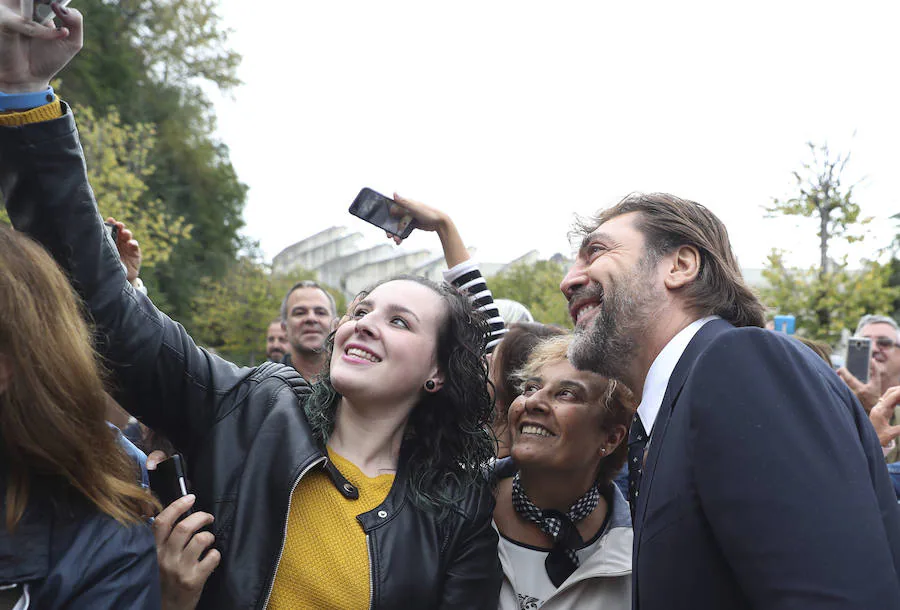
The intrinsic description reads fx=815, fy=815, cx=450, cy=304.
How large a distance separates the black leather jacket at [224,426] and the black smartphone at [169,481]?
12 centimetres

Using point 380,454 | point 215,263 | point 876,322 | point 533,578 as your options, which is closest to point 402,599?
point 380,454

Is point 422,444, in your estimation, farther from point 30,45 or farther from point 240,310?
point 240,310

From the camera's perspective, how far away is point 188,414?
218 centimetres

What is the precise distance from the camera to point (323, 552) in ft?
7.06

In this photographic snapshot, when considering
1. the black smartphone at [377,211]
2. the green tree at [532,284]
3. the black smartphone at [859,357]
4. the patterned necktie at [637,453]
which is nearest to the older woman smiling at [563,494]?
the patterned necktie at [637,453]

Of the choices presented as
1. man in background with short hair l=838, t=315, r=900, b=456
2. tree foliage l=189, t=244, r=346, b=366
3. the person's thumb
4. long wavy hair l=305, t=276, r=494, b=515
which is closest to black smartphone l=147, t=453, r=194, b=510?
long wavy hair l=305, t=276, r=494, b=515

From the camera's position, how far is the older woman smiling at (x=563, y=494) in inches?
101

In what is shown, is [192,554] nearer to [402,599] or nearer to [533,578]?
[402,599]

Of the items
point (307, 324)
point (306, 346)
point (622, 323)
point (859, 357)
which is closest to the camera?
point (622, 323)

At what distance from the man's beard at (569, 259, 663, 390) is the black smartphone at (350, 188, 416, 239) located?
1404 millimetres

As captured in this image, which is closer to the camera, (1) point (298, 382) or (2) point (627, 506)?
(1) point (298, 382)

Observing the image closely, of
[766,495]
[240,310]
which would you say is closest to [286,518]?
[766,495]

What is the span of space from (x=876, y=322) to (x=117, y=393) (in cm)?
644

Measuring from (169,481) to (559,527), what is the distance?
1.28 meters
